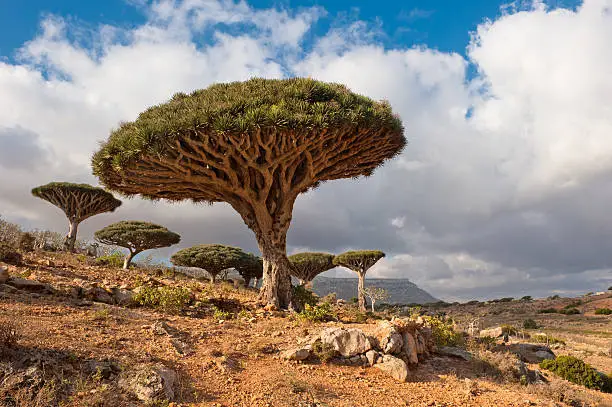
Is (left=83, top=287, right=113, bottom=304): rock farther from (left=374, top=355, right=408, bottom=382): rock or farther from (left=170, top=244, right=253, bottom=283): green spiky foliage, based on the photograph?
(left=170, top=244, right=253, bottom=283): green spiky foliage

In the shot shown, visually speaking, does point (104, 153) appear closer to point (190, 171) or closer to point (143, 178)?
point (143, 178)

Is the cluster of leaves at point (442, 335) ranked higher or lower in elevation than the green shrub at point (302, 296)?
lower

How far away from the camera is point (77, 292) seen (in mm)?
10172

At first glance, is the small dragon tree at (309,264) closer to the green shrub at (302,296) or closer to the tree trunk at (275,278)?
the green shrub at (302,296)

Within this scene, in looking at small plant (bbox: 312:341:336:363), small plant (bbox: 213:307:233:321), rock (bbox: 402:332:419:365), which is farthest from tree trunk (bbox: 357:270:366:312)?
small plant (bbox: 312:341:336:363)

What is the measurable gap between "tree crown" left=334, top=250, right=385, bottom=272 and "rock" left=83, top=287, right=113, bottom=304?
101 feet

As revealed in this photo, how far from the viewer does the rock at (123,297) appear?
1048cm

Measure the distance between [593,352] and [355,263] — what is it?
888 inches

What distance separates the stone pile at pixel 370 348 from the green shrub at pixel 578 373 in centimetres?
589

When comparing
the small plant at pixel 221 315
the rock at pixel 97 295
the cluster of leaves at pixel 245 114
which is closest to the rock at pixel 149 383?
the small plant at pixel 221 315

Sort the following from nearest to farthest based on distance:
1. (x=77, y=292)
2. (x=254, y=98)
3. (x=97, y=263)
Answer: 1. (x=77, y=292)
2. (x=254, y=98)
3. (x=97, y=263)

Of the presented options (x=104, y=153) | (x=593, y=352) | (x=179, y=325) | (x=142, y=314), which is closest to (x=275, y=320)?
(x=179, y=325)

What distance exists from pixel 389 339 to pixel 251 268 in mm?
33315

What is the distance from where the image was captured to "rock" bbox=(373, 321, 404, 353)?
825cm
